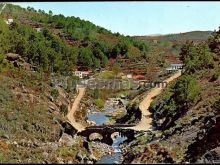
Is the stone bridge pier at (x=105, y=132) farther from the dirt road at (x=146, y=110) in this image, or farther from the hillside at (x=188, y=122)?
the hillside at (x=188, y=122)

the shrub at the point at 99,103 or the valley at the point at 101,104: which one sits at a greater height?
the valley at the point at 101,104

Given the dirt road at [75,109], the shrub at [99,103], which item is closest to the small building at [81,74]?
the dirt road at [75,109]

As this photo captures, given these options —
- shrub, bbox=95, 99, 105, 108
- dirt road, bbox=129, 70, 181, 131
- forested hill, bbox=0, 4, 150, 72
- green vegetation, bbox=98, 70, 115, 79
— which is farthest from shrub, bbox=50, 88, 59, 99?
green vegetation, bbox=98, 70, 115, 79

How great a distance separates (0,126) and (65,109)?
20.1m

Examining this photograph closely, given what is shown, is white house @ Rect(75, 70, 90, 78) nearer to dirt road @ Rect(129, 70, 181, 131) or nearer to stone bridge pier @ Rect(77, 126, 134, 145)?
dirt road @ Rect(129, 70, 181, 131)

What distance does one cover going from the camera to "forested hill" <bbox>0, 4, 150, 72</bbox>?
86.9 meters

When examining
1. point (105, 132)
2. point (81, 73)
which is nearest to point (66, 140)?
point (105, 132)

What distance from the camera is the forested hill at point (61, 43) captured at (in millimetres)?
86938

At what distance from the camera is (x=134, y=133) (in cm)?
5288

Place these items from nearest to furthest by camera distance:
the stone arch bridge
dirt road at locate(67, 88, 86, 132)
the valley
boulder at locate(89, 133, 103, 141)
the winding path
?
the valley → the stone arch bridge → the winding path → boulder at locate(89, 133, 103, 141) → dirt road at locate(67, 88, 86, 132)

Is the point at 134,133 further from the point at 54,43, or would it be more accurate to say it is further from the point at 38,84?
the point at 54,43

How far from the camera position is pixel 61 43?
106312mm

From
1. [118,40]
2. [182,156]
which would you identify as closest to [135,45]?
[118,40]

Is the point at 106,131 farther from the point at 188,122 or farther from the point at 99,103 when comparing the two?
the point at 99,103
